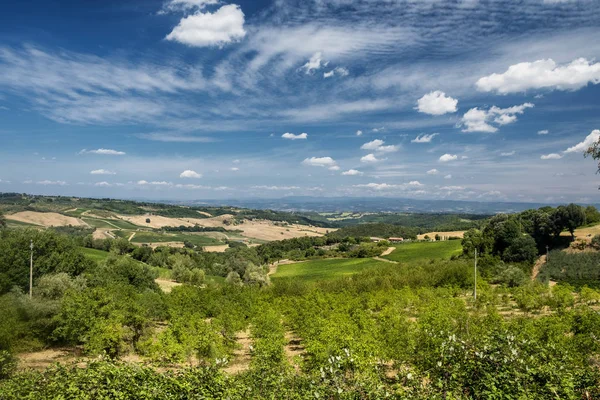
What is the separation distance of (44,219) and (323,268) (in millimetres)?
136501

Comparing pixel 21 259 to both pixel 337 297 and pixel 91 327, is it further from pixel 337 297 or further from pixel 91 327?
pixel 337 297

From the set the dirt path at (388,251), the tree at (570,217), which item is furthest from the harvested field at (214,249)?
the tree at (570,217)

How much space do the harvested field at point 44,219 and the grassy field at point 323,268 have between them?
11172 cm

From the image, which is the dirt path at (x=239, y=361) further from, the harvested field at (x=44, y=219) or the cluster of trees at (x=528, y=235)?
the harvested field at (x=44, y=219)

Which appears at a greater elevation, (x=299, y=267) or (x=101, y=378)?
(x=101, y=378)

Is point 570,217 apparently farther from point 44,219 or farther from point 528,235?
point 44,219

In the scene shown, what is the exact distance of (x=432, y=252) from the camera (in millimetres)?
94812

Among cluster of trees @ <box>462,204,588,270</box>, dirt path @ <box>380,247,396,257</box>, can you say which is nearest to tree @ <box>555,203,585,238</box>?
cluster of trees @ <box>462,204,588,270</box>

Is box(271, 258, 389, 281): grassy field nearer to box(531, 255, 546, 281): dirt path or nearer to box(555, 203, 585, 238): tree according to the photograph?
box(531, 255, 546, 281): dirt path

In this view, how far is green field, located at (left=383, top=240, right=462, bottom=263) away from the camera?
89.5 meters

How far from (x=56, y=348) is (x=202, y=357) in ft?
50.8

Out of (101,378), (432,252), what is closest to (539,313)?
(101,378)

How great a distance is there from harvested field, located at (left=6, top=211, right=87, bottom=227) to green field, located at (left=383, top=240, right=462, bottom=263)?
137884mm

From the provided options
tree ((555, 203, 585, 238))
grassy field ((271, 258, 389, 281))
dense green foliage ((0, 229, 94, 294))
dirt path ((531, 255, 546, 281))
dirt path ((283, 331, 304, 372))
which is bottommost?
grassy field ((271, 258, 389, 281))
